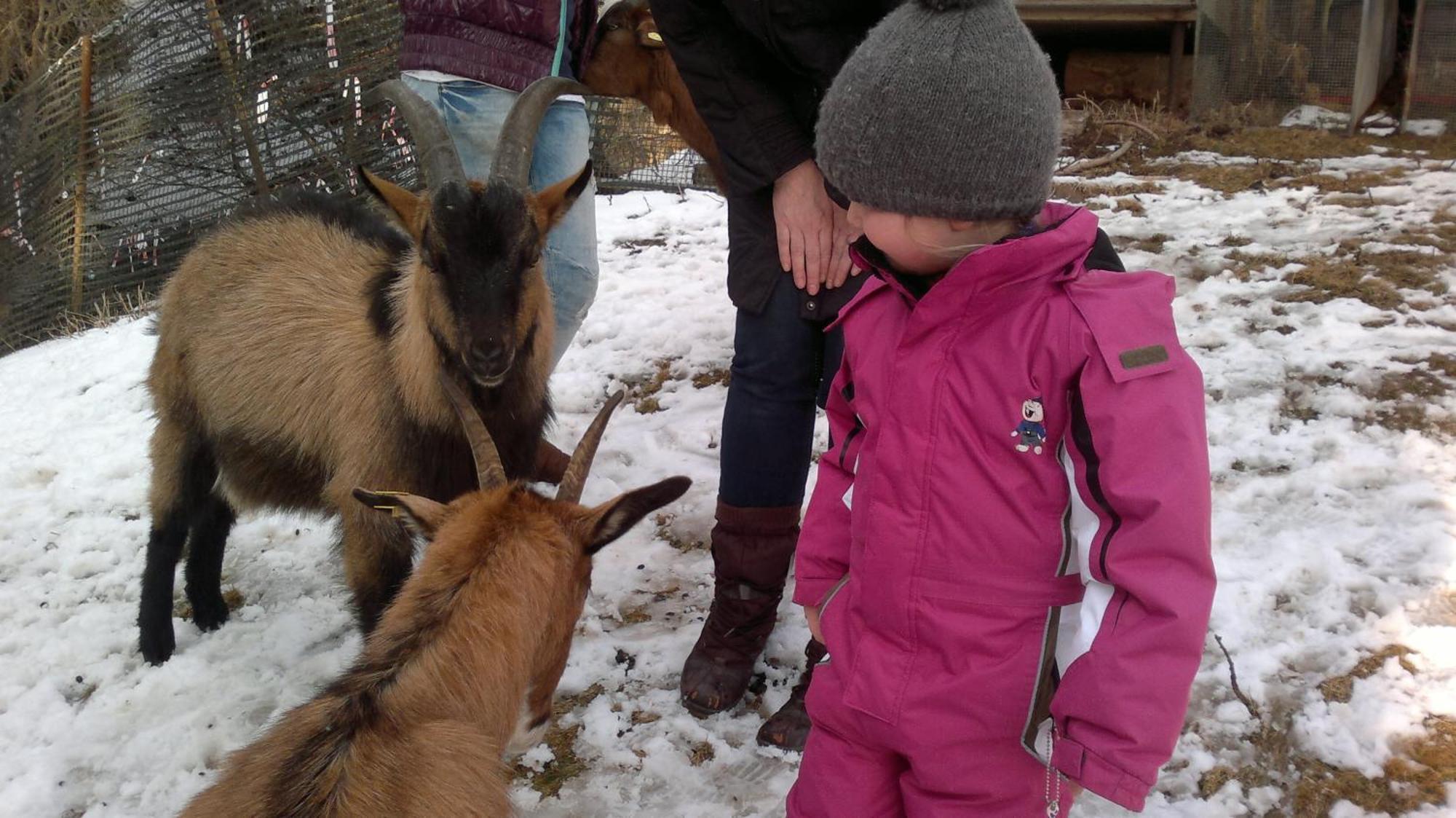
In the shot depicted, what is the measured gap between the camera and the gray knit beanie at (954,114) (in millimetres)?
1577

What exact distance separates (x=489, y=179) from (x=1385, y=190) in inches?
234

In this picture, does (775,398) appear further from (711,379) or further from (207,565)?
(711,379)

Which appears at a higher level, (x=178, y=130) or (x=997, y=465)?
(x=178, y=130)

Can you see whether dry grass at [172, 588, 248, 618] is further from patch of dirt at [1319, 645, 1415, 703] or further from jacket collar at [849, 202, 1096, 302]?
patch of dirt at [1319, 645, 1415, 703]

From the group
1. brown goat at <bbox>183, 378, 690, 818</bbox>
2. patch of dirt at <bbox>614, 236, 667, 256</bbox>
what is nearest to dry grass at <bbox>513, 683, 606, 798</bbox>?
brown goat at <bbox>183, 378, 690, 818</bbox>

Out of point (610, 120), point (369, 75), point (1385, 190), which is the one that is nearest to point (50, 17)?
point (369, 75)

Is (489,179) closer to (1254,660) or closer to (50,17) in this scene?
(1254,660)

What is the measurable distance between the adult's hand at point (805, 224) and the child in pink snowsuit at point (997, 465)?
2.06ft

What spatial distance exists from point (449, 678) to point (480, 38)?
2.22 m

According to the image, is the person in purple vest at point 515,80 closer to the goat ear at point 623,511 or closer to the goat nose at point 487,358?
the goat nose at point 487,358

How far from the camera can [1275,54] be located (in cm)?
848

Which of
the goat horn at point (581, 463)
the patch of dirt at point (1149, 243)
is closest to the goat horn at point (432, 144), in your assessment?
the goat horn at point (581, 463)

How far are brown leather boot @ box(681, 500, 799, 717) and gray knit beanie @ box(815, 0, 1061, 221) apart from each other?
148 cm

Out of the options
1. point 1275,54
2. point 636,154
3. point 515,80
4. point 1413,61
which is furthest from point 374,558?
point 1413,61
